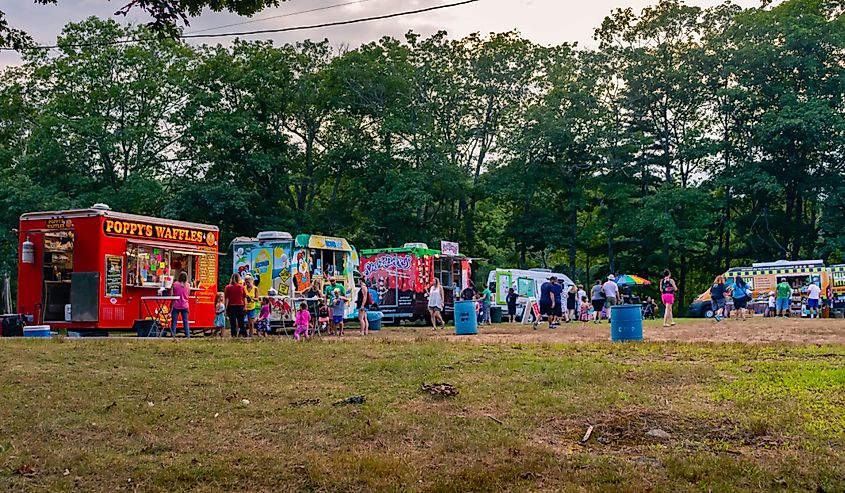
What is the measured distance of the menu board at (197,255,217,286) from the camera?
2164 cm

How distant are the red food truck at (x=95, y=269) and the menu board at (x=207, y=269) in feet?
2.72

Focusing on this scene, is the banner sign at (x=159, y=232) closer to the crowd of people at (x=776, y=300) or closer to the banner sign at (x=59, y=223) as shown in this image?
the banner sign at (x=59, y=223)

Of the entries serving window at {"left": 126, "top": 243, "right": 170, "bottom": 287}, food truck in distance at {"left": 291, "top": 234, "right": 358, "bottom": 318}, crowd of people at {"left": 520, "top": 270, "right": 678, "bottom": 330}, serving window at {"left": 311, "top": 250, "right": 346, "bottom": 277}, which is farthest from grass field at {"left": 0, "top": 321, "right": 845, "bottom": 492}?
serving window at {"left": 311, "top": 250, "right": 346, "bottom": 277}

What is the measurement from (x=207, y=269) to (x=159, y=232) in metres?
1.98

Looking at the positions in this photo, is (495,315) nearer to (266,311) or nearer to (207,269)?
(266,311)

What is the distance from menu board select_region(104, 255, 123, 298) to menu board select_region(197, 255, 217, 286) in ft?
Result: 8.99

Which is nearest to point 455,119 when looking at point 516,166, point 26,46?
point 516,166

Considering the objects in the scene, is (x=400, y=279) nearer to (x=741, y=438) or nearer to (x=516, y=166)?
(x=516, y=166)

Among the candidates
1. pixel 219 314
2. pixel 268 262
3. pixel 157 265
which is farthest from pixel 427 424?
pixel 268 262

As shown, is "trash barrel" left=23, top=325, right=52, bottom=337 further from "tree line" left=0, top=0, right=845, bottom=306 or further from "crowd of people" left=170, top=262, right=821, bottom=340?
"tree line" left=0, top=0, right=845, bottom=306

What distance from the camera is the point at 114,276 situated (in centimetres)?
1897

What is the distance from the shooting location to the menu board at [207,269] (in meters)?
21.6

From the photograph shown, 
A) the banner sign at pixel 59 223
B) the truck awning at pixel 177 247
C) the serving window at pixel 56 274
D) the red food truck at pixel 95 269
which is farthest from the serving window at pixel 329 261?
the banner sign at pixel 59 223

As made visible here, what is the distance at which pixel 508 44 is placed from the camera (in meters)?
43.7
